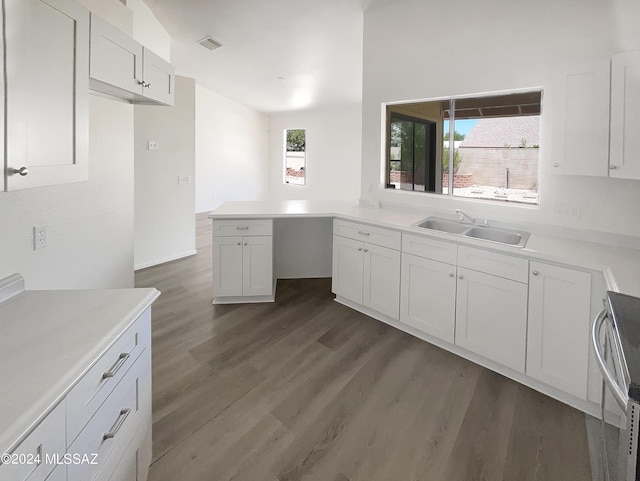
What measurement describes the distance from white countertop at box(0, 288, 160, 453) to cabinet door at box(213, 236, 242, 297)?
1.98 metres

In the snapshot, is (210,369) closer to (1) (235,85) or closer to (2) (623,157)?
(2) (623,157)

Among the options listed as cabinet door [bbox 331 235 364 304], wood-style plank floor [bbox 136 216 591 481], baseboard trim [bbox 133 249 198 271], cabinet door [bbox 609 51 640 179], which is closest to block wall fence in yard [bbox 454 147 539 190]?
cabinet door [bbox 609 51 640 179]

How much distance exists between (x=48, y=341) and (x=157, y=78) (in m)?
1.77

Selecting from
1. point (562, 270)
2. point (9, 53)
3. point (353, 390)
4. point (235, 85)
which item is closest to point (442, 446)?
point (353, 390)

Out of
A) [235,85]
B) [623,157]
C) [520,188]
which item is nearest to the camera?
[623,157]

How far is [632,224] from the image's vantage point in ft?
7.55

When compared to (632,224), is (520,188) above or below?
above

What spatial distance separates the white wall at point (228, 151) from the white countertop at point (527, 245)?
14.7ft

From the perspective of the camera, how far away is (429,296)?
2809mm

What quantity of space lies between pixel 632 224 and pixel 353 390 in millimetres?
2061

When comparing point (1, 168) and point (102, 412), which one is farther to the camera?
point (102, 412)

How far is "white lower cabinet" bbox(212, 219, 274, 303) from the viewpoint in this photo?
344cm

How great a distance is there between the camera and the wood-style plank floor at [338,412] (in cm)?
168

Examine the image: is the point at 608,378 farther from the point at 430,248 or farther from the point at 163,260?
the point at 163,260
